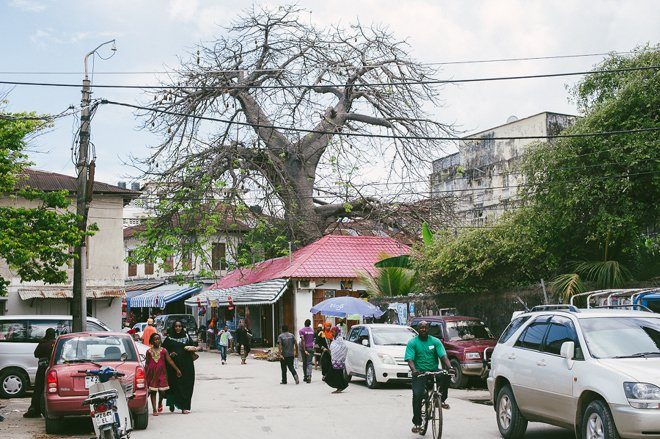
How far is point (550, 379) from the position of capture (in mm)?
10703

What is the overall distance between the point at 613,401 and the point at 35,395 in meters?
11.4

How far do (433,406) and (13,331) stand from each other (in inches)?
491

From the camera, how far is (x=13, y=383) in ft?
65.6

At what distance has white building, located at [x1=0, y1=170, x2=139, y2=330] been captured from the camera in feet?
121

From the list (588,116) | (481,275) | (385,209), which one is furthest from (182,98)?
(588,116)

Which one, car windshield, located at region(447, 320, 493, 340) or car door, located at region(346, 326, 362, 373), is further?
car door, located at region(346, 326, 362, 373)

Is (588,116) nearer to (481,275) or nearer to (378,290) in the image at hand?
(481,275)

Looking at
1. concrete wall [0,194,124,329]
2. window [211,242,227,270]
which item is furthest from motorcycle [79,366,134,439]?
concrete wall [0,194,124,329]

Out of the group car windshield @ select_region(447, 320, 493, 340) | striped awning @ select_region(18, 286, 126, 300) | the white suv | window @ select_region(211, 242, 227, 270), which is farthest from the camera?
window @ select_region(211, 242, 227, 270)

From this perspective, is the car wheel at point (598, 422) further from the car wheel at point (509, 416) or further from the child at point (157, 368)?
the child at point (157, 368)

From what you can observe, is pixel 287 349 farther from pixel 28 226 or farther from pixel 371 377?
pixel 28 226

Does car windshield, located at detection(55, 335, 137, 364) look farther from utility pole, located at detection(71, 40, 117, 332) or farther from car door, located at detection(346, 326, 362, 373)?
car door, located at detection(346, 326, 362, 373)

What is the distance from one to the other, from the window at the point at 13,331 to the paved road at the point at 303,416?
1522 mm

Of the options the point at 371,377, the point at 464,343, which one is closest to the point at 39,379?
the point at 371,377
